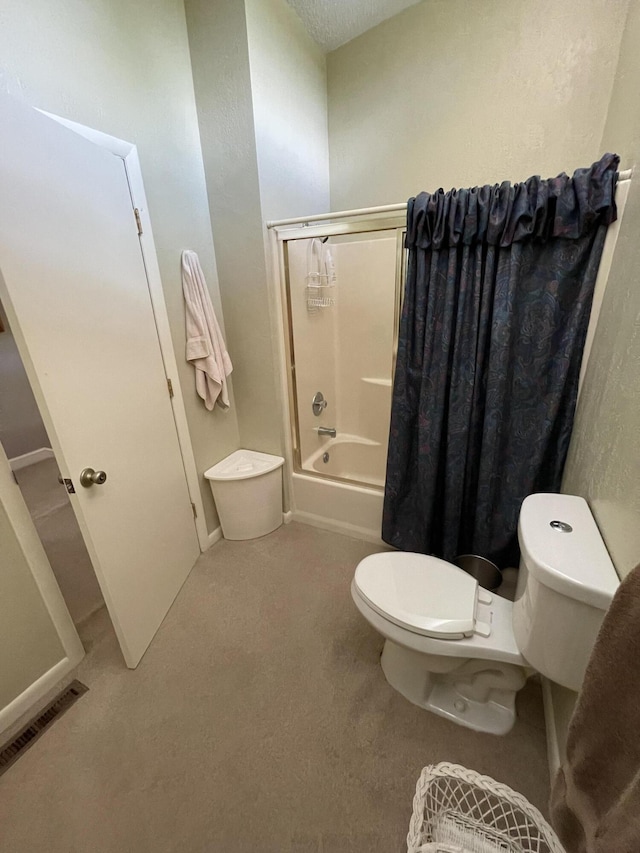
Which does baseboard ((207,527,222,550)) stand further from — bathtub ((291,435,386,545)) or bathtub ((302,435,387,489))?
bathtub ((302,435,387,489))

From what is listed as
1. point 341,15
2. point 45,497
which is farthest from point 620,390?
point 45,497

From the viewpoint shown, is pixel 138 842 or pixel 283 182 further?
pixel 283 182

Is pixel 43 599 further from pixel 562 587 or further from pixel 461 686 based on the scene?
pixel 562 587

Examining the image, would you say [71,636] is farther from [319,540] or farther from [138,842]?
[319,540]

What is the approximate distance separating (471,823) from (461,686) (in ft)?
1.21

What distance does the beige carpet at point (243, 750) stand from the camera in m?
0.98

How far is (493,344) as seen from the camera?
1388 mm

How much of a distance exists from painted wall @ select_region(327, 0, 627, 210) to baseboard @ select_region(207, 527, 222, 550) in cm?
239

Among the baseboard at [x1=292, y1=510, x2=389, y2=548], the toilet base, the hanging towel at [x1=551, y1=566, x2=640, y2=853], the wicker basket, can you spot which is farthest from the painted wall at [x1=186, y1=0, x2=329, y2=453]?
the hanging towel at [x1=551, y1=566, x2=640, y2=853]

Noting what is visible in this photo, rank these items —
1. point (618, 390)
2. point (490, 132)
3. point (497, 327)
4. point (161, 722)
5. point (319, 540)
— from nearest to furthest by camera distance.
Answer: point (618, 390) < point (161, 722) < point (497, 327) < point (490, 132) < point (319, 540)

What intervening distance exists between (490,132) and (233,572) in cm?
280

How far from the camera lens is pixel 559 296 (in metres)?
1.30

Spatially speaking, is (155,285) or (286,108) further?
(286,108)

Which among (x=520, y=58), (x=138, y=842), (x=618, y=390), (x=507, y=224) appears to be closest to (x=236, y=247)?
(x=507, y=224)
